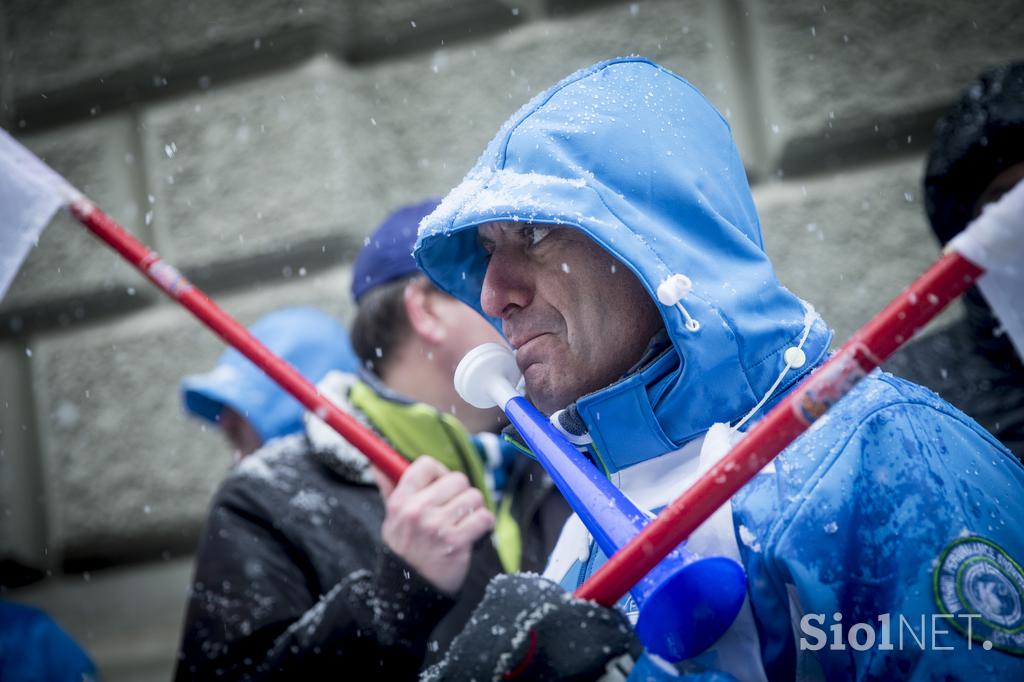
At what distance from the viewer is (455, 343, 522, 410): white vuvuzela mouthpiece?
71.2 inches

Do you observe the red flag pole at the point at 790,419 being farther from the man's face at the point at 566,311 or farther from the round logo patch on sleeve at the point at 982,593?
the man's face at the point at 566,311

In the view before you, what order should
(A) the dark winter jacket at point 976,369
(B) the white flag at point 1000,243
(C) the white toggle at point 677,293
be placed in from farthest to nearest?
(A) the dark winter jacket at point 976,369 < (C) the white toggle at point 677,293 < (B) the white flag at point 1000,243

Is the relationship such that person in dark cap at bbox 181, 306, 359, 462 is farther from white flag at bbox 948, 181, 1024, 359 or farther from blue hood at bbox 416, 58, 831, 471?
white flag at bbox 948, 181, 1024, 359

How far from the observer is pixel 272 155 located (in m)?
3.54

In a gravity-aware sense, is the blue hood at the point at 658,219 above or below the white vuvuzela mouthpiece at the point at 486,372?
above

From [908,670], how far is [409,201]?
266cm

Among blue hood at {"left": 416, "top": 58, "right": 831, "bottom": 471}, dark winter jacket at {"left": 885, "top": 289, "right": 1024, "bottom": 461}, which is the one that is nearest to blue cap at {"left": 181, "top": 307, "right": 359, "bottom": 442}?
blue hood at {"left": 416, "top": 58, "right": 831, "bottom": 471}

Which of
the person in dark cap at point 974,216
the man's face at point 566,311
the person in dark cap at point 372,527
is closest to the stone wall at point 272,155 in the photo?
the person in dark cap at point 974,216

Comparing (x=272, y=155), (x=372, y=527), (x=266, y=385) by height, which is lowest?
(x=266, y=385)

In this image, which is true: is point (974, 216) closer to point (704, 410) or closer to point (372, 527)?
point (704, 410)

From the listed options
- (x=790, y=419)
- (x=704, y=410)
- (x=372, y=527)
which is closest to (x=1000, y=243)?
(x=790, y=419)

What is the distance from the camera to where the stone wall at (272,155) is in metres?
3.04

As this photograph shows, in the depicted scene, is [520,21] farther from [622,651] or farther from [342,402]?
[622,651]

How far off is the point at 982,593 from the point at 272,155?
2.93 m
